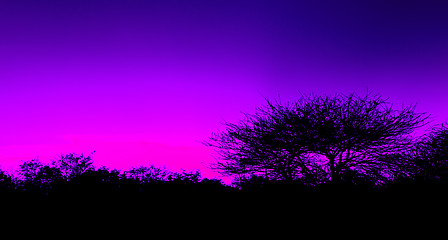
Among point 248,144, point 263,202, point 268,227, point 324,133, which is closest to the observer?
point 268,227

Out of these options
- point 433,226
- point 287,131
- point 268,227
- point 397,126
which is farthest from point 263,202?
point 397,126

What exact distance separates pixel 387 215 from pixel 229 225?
9.46ft

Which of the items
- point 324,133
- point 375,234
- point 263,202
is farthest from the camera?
point 324,133

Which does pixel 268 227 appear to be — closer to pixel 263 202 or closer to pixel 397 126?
pixel 263 202

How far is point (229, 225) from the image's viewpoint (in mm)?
4977

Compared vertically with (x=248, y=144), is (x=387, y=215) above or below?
below

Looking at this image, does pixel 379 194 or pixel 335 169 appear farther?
pixel 335 169

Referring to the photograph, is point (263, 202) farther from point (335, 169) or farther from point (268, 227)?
point (335, 169)

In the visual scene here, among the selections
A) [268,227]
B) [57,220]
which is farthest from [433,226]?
[57,220]

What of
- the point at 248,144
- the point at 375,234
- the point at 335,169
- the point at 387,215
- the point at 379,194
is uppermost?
the point at 248,144

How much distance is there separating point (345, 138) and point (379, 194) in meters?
8.51

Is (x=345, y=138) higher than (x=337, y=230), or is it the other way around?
(x=345, y=138)

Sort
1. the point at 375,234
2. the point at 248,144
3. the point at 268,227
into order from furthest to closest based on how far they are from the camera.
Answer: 1. the point at 248,144
2. the point at 268,227
3. the point at 375,234

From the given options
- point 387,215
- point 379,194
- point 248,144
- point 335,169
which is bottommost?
point 387,215
